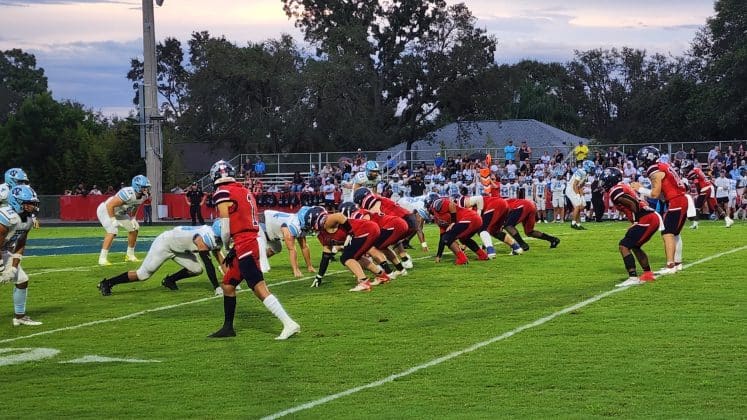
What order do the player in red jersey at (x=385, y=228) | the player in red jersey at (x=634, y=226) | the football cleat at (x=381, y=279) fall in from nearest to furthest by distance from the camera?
the player in red jersey at (x=634, y=226) → the player in red jersey at (x=385, y=228) → the football cleat at (x=381, y=279)

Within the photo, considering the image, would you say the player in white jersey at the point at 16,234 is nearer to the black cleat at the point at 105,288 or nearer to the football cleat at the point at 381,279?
the black cleat at the point at 105,288

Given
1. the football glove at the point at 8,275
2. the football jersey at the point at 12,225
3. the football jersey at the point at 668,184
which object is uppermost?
the football jersey at the point at 668,184

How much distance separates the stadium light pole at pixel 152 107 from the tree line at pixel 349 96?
38.9 ft

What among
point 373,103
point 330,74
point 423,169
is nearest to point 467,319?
point 423,169

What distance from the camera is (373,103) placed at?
58.7 metres

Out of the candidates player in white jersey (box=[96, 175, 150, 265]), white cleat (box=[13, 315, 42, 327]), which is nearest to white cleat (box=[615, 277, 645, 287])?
white cleat (box=[13, 315, 42, 327])

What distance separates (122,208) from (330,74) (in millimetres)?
32620

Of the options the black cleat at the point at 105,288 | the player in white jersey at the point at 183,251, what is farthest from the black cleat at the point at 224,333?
the black cleat at the point at 105,288

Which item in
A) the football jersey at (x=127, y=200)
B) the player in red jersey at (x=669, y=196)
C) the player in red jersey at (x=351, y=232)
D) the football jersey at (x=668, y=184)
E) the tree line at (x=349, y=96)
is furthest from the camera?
the tree line at (x=349, y=96)

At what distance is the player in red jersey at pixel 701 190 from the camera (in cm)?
2791

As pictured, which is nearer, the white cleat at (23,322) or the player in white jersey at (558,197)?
the white cleat at (23,322)

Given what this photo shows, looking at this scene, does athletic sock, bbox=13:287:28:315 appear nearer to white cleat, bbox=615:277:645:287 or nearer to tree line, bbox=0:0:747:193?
white cleat, bbox=615:277:645:287

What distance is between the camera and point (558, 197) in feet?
114

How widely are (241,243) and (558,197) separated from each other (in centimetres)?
2451
